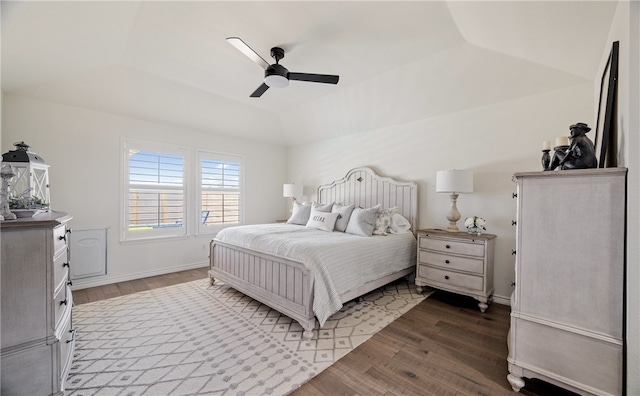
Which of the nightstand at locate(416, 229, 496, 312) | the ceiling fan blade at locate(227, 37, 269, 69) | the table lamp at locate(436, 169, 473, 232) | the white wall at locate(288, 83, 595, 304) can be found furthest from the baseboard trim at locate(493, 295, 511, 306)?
the ceiling fan blade at locate(227, 37, 269, 69)

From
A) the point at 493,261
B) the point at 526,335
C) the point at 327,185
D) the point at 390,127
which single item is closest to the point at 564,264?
the point at 526,335

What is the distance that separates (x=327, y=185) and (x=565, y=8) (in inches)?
149

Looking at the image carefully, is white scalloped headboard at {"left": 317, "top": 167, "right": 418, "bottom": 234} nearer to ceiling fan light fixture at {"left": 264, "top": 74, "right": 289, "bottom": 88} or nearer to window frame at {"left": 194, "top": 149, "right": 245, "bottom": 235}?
window frame at {"left": 194, "top": 149, "right": 245, "bottom": 235}

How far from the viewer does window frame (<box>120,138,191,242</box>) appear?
3.88 metres

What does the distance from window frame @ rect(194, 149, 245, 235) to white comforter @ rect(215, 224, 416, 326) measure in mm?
1407

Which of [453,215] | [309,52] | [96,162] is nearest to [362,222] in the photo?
[453,215]

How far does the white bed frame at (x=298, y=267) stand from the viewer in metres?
2.40

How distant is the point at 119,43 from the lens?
2.69 m

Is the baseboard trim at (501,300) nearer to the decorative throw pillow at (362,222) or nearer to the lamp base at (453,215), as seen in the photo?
the lamp base at (453,215)

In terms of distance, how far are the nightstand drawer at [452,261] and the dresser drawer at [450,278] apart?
0.22 ft

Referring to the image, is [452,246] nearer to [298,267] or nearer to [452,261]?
[452,261]

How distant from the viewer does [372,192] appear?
4.40 m

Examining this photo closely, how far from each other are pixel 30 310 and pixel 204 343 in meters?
1.20

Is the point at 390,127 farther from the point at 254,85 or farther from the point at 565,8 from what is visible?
the point at 565,8
